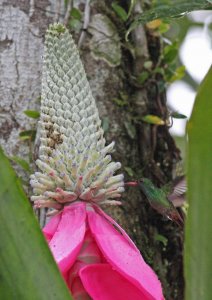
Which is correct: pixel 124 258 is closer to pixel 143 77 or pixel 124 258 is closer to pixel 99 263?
pixel 99 263

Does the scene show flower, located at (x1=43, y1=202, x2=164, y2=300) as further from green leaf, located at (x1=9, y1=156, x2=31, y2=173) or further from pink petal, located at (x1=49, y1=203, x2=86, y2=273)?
green leaf, located at (x1=9, y1=156, x2=31, y2=173)

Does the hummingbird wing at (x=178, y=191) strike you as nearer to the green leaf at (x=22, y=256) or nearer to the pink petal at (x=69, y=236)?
the pink petal at (x=69, y=236)

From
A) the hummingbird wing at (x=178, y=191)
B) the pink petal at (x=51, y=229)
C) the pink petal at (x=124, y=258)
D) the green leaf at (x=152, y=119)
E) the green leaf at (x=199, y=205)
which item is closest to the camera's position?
the green leaf at (x=199, y=205)

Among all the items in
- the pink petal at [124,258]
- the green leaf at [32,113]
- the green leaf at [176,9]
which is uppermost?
the green leaf at [176,9]

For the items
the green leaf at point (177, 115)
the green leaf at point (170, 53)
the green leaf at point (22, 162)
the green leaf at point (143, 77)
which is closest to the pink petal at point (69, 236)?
the green leaf at point (22, 162)

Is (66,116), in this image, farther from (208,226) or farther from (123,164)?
(123,164)

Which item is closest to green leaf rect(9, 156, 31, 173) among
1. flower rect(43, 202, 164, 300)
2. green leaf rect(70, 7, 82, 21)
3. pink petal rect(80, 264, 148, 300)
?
green leaf rect(70, 7, 82, 21)

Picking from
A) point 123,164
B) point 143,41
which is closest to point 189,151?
point 123,164
